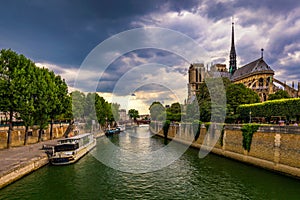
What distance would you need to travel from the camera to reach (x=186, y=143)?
4666cm

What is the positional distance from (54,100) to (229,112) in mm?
30027

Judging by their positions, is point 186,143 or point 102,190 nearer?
point 102,190

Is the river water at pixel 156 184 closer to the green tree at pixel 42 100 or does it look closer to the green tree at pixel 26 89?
the green tree at pixel 26 89

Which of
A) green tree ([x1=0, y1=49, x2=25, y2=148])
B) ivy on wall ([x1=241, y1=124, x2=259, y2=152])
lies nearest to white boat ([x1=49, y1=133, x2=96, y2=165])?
green tree ([x1=0, y1=49, x2=25, y2=148])

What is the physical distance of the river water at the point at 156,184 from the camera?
16.8 meters

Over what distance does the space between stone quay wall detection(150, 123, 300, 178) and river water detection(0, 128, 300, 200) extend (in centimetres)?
105

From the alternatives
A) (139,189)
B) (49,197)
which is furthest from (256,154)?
(49,197)

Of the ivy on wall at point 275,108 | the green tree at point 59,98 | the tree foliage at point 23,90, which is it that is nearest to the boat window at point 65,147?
the tree foliage at point 23,90

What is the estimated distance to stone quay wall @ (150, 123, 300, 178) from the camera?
21.0m

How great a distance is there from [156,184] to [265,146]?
1282 cm

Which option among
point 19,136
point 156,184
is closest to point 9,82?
point 19,136

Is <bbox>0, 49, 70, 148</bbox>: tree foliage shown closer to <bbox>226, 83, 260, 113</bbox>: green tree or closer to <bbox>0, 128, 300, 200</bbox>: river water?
<bbox>0, 128, 300, 200</bbox>: river water

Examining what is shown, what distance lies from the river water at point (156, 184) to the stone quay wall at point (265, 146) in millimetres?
1049

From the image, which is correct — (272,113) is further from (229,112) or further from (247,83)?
(247,83)
